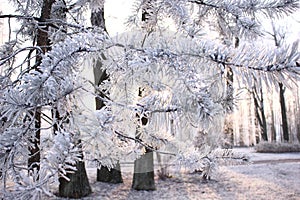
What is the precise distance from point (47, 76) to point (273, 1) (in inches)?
39.5

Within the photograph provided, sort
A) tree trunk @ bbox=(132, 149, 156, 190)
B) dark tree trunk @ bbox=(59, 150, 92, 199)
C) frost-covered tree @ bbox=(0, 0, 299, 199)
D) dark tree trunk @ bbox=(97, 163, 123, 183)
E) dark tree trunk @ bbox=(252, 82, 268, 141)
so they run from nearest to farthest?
1. frost-covered tree @ bbox=(0, 0, 299, 199)
2. dark tree trunk @ bbox=(59, 150, 92, 199)
3. tree trunk @ bbox=(132, 149, 156, 190)
4. dark tree trunk @ bbox=(97, 163, 123, 183)
5. dark tree trunk @ bbox=(252, 82, 268, 141)

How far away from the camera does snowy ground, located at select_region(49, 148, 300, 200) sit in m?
3.94

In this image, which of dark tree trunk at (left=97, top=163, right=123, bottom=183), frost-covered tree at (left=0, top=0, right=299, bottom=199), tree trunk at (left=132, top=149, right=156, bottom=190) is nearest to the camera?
frost-covered tree at (left=0, top=0, right=299, bottom=199)

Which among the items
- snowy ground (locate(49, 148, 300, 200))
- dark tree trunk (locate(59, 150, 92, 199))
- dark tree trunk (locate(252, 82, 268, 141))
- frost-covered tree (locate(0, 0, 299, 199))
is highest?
dark tree trunk (locate(252, 82, 268, 141))

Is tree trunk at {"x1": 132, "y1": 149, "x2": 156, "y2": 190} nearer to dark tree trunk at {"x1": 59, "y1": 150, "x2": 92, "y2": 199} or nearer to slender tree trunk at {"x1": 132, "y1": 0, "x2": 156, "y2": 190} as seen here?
slender tree trunk at {"x1": 132, "y1": 0, "x2": 156, "y2": 190}

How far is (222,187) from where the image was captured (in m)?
4.55

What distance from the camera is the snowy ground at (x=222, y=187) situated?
12.9ft

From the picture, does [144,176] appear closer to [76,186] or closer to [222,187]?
[76,186]

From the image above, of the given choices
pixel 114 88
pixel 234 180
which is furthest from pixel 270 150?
pixel 114 88

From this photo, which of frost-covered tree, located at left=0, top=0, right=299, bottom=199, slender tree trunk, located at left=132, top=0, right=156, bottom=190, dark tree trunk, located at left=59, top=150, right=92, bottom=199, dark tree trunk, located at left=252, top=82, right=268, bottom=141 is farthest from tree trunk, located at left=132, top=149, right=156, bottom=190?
dark tree trunk, located at left=252, top=82, right=268, bottom=141

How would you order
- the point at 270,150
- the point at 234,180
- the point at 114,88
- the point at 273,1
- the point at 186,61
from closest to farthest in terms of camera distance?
1. the point at 186,61
2. the point at 114,88
3. the point at 273,1
4. the point at 234,180
5. the point at 270,150

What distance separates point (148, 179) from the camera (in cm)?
417

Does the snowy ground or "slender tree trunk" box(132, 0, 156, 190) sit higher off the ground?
"slender tree trunk" box(132, 0, 156, 190)

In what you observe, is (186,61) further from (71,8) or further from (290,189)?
(290,189)
